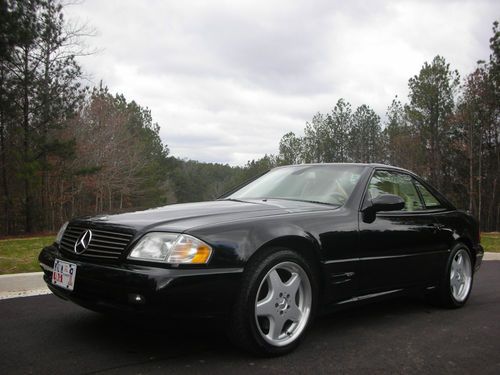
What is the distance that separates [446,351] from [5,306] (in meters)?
3.68

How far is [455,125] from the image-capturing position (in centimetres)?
3581

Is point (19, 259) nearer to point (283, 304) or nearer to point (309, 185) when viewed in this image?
point (309, 185)

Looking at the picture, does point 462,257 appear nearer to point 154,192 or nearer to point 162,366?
point 162,366

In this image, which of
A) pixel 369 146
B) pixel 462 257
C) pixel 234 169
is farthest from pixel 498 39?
pixel 234 169

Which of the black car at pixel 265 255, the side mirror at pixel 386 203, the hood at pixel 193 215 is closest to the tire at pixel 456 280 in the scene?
the black car at pixel 265 255

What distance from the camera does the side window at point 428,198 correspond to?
4.54 meters

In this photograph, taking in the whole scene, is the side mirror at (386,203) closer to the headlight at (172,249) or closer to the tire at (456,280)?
the tire at (456,280)

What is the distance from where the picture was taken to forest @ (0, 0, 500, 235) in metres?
21.3

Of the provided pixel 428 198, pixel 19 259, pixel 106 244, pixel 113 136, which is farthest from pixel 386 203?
pixel 113 136

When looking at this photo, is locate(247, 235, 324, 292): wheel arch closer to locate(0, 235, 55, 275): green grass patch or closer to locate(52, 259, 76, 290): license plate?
locate(52, 259, 76, 290): license plate

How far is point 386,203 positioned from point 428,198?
4.22 feet

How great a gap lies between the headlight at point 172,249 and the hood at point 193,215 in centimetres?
7

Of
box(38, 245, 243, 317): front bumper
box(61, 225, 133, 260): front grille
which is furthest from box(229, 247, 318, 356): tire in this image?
box(61, 225, 133, 260): front grille

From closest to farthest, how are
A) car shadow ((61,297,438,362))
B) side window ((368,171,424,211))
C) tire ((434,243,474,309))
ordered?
1. car shadow ((61,297,438,362))
2. side window ((368,171,424,211))
3. tire ((434,243,474,309))
